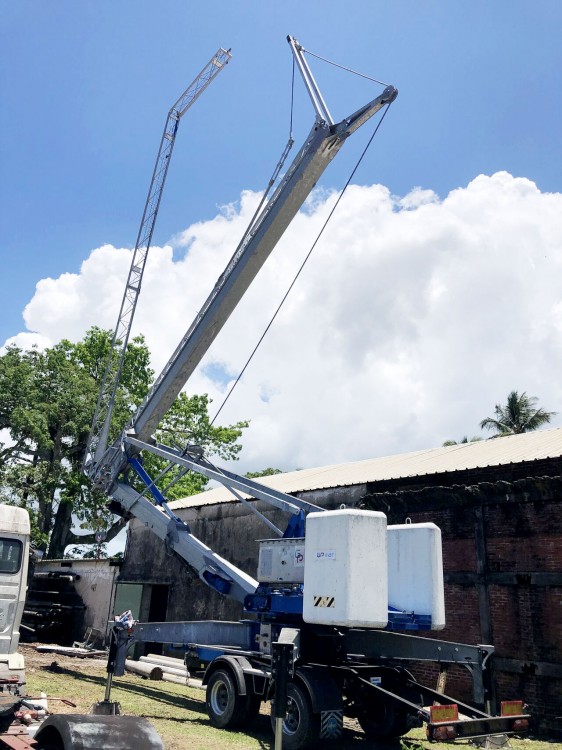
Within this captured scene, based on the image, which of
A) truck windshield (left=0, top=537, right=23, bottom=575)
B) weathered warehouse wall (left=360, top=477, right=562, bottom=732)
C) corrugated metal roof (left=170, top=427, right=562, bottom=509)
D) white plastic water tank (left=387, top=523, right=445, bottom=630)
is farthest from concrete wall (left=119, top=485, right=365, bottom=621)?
truck windshield (left=0, top=537, right=23, bottom=575)

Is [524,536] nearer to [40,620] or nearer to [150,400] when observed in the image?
[150,400]

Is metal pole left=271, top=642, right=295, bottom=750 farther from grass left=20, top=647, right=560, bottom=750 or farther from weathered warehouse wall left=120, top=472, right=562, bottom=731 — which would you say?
weathered warehouse wall left=120, top=472, right=562, bottom=731

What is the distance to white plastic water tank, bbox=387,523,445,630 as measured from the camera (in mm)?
10997

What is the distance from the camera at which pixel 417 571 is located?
37.0 feet

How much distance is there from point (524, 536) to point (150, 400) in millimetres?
9175

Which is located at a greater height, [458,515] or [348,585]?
[458,515]

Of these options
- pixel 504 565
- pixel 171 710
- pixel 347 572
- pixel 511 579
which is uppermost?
pixel 504 565

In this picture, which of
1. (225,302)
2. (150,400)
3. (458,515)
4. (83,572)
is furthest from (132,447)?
(83,572)

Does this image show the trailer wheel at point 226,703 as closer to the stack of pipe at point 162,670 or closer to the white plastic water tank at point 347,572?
the white plastic water tank at point 347,572

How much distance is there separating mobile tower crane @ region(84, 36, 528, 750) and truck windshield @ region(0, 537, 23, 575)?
242 centimetres

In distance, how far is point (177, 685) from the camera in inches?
664

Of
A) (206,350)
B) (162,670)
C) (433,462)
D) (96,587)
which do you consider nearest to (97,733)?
(206,350)

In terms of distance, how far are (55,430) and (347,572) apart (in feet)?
88.6

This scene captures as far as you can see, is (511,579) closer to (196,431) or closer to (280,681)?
(280,681)
